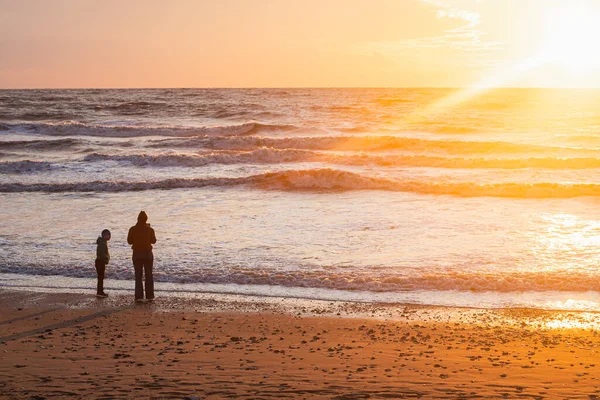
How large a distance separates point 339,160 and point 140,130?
1923cm

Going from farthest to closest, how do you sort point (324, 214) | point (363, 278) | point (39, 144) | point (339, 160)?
point (39, 144), point (339, 160), point (324, 214), point (363, 278)

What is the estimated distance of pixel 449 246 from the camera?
14000mm

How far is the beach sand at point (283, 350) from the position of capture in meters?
6.61

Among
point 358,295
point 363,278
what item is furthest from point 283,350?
point 363,278

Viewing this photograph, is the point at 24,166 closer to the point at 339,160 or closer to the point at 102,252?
the point at 339,160

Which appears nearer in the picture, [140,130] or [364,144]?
[364,144]

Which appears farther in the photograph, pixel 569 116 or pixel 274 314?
pixel 569 116

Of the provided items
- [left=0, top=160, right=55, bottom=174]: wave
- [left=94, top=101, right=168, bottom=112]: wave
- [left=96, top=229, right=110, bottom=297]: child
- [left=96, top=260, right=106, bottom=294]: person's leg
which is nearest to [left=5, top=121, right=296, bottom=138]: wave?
[left=0, top=160, right=55, bottom=174]: wave

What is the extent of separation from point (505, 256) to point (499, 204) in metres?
6.86

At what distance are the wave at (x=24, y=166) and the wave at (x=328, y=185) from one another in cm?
518

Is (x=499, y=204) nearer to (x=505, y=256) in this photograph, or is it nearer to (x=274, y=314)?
(x=505, y=256)

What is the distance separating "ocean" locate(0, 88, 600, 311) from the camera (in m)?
11.5

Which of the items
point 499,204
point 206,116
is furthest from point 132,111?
point 499,204

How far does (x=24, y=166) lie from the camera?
29.6m
